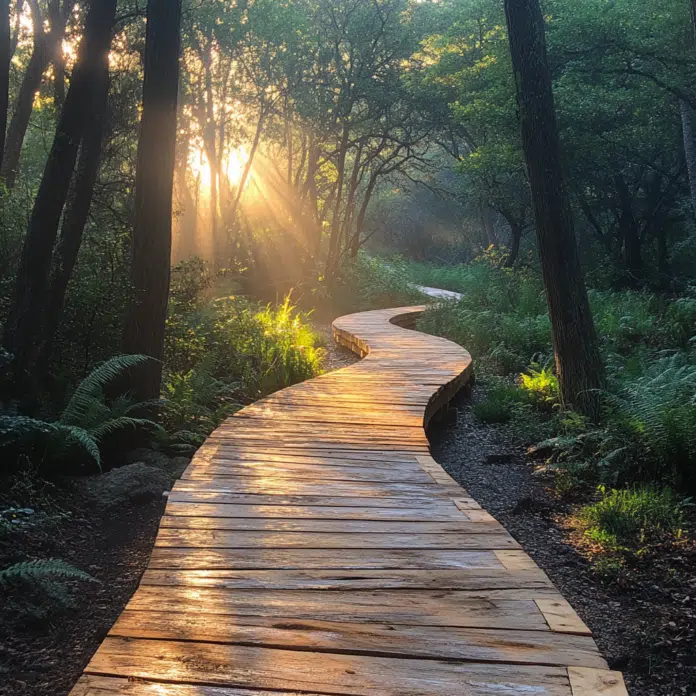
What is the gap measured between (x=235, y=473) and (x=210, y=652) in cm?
222

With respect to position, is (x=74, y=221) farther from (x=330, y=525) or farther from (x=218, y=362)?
(x=330, y=525)

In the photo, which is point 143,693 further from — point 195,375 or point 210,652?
point 195,375

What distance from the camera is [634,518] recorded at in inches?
176

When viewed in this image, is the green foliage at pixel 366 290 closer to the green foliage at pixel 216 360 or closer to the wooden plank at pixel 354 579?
the green foliage at pixel 216 360

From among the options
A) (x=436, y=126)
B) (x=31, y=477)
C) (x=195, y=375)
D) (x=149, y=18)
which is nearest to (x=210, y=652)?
(x=31, y=477)

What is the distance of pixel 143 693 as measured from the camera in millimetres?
1875

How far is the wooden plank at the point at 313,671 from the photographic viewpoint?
6.37ft

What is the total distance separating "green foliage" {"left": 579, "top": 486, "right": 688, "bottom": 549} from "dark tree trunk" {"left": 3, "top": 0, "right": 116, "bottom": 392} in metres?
5.30

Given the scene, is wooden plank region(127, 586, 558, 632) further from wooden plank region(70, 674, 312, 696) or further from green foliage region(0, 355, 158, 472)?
green foliage region(0, 355, 158, 472)

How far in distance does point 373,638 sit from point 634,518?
3018 mm

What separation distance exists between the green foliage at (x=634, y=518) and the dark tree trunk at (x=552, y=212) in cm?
223

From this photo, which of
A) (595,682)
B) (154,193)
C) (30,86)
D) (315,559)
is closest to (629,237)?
(30,86)

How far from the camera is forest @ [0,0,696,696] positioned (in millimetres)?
4133

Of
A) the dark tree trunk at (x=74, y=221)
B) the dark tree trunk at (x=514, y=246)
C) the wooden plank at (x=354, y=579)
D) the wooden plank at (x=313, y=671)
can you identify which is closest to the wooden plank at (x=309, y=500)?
the wooden plank at (x=354, y=579)
